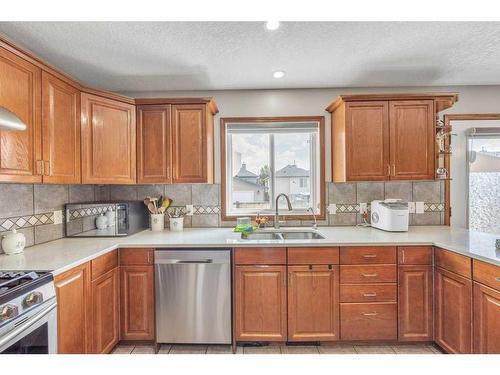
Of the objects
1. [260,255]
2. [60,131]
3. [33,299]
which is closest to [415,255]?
[260,255]

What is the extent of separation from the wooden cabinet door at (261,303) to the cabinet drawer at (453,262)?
1139 millimetres

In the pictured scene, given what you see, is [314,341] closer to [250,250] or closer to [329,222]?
[250,250]

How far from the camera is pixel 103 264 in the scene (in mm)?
1942

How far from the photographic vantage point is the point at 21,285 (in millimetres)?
1259

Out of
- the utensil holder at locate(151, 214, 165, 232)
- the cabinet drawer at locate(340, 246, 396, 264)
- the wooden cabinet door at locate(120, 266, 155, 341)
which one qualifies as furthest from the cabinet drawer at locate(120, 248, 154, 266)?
the cabinet drawer at locate(340, 246, 396, 264)

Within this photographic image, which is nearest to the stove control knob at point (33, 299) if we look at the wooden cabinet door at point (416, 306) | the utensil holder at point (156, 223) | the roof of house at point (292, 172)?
the utensil holder at point (156, 223)

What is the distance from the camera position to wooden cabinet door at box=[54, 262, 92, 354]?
5.07ft

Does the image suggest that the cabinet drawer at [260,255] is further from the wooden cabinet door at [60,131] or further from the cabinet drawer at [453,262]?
the wooden cabinet door at [60,131]

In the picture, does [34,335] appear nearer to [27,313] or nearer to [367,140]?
[27,313]

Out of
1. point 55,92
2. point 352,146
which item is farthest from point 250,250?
point 55,92

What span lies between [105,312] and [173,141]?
57.3 inches

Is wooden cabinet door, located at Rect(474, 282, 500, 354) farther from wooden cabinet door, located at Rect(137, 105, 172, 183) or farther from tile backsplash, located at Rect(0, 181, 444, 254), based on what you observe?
wooden cabinet door, located at Rect(137, 105, 172, 183)

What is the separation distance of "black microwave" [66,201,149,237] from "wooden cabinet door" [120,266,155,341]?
43cm
